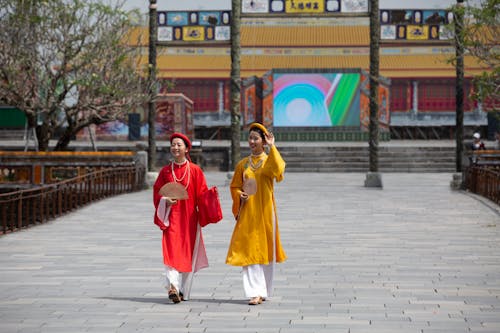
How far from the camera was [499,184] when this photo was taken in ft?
69.9

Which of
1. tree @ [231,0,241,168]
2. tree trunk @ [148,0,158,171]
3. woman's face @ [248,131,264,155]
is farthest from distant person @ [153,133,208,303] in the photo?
tree trunk @ [148,0,158,171]

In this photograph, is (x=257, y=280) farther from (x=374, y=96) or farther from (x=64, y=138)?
(x=64, y=138)

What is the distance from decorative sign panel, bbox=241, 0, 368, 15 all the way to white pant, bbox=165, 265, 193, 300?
730 inches

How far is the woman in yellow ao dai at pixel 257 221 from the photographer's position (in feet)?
30.9

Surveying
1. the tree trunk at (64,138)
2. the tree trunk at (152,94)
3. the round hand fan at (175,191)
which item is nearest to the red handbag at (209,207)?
the round hand fan at (175,191)

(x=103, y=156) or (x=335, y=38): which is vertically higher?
(x=335, y=38)

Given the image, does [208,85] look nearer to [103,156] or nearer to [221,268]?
[103,156]

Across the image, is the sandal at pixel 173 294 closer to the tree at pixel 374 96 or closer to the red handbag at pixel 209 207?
the red handbag at pixel 209 207

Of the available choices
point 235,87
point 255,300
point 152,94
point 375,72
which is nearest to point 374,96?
point 375,72

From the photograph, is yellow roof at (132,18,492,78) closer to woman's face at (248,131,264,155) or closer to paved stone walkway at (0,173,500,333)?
paved stone walkway at (0,173,500,333)

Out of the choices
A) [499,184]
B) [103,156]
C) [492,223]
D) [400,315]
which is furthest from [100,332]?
[103,156]

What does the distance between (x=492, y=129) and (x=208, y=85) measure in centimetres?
1448

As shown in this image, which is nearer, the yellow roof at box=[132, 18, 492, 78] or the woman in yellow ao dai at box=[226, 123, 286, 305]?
the woman in yellow ao dai at box=[226, 123, 286, 305]

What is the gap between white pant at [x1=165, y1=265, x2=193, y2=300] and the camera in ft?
30.9
